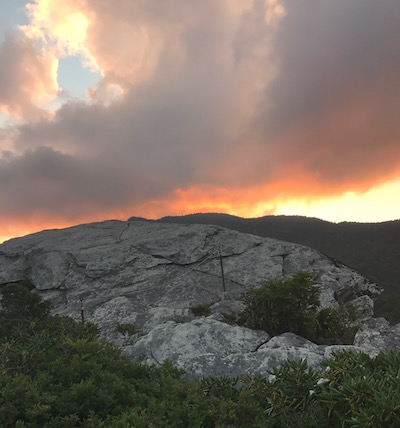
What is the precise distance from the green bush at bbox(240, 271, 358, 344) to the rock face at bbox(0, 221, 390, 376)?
3.65 feet

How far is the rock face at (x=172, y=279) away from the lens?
37.5 ft

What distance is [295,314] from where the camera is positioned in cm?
1301

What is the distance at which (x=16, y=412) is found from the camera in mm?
5883

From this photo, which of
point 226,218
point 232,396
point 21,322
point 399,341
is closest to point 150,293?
point 21,322

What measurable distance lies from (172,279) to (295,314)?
1096 cm

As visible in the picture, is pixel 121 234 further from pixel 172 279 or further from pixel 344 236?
pixel 344 236

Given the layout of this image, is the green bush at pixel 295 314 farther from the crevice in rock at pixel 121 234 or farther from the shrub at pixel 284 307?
the crevice in rock at pixel 121 234

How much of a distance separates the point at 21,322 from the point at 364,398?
513 inches

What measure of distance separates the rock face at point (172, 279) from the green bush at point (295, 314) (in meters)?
1.11

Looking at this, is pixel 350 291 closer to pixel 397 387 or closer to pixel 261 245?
pixel 261 245

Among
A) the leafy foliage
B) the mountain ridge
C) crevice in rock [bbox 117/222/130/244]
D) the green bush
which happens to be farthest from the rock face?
the mountain ridge

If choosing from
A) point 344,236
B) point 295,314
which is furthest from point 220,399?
point 344,236

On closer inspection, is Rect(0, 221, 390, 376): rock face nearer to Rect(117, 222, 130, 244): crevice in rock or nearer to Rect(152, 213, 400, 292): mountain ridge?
Rect(117, 222, 130, 244): crevice in rock

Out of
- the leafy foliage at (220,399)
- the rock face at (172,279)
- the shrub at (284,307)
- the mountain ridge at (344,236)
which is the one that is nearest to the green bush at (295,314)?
the shrub at (284,307)
